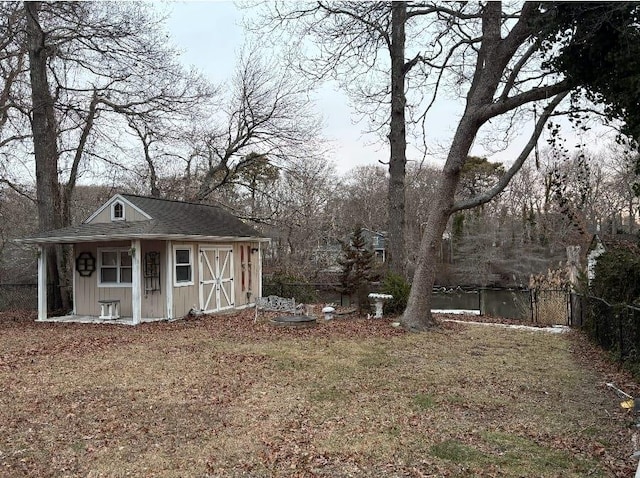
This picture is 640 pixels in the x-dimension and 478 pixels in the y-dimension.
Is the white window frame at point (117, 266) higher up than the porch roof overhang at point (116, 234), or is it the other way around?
the porch roof overhang at point (116, 234)

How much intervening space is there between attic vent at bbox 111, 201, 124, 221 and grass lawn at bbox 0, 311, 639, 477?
4182 millimetres

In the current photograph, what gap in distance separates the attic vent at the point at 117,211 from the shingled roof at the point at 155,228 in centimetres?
14

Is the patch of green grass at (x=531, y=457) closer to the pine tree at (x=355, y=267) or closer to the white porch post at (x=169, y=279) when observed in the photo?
the white porch post at (x=169, y=279)

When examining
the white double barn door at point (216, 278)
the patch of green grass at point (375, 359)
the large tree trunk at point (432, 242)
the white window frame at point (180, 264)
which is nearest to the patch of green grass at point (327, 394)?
the patch of green grass at point (375, 359)

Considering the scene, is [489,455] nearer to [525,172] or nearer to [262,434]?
[262,434]

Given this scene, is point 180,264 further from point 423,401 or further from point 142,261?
point 423,401

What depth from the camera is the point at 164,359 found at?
297 inches

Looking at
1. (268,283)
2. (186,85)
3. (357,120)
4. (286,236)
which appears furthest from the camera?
(286,236)

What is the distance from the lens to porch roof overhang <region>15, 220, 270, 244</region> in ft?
36.4

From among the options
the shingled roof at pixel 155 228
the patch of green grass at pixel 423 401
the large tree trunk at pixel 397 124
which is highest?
the large tree trunk at pixel 397 124

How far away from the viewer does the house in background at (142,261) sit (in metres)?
11.7

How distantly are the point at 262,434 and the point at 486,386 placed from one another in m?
3.03

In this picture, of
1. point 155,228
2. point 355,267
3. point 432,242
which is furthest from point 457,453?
point 355,267

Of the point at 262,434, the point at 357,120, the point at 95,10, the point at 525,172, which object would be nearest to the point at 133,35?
the point at 95,10
